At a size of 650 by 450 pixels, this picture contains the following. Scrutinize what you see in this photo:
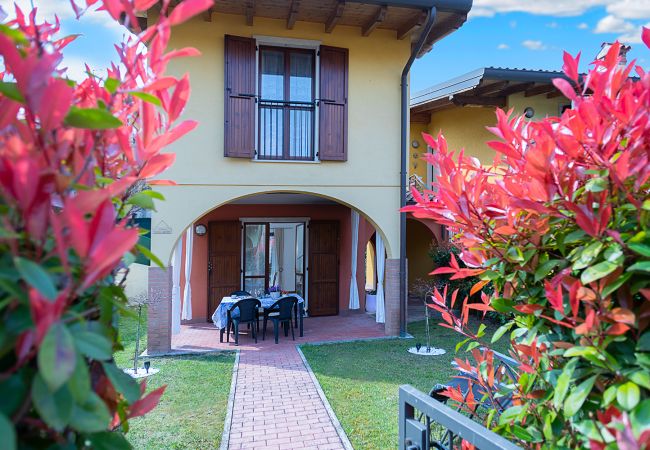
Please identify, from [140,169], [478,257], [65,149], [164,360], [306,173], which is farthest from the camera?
[306,173]

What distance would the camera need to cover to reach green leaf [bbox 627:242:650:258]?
43.8 inches

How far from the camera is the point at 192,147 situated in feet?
27.6

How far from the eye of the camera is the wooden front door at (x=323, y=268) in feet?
39.1

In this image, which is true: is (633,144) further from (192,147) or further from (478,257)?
(192,147)

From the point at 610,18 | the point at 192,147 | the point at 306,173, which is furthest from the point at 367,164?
the point at 610,18

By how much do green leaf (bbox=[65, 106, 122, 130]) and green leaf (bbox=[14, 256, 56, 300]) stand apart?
299 mm

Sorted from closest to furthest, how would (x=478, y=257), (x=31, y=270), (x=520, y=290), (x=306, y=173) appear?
(x=31, y=270), (x=520, y=290), (x=478, y=257), (x=306, y=173)

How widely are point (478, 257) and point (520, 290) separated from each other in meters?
0.20

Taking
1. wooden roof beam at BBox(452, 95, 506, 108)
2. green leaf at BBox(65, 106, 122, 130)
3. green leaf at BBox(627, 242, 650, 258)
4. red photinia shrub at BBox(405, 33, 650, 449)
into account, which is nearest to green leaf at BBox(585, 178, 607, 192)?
red photinia shrub at BBox(405, 33, 650, 449)

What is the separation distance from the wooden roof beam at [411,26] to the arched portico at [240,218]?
11.5 ft

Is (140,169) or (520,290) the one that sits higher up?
(140,169)

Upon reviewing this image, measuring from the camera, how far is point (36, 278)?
0.59m

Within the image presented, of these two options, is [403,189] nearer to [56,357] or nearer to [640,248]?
[640,248]

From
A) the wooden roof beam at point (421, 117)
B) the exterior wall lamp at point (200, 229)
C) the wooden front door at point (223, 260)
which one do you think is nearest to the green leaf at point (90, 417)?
the wooden front door at point (223, 260)
